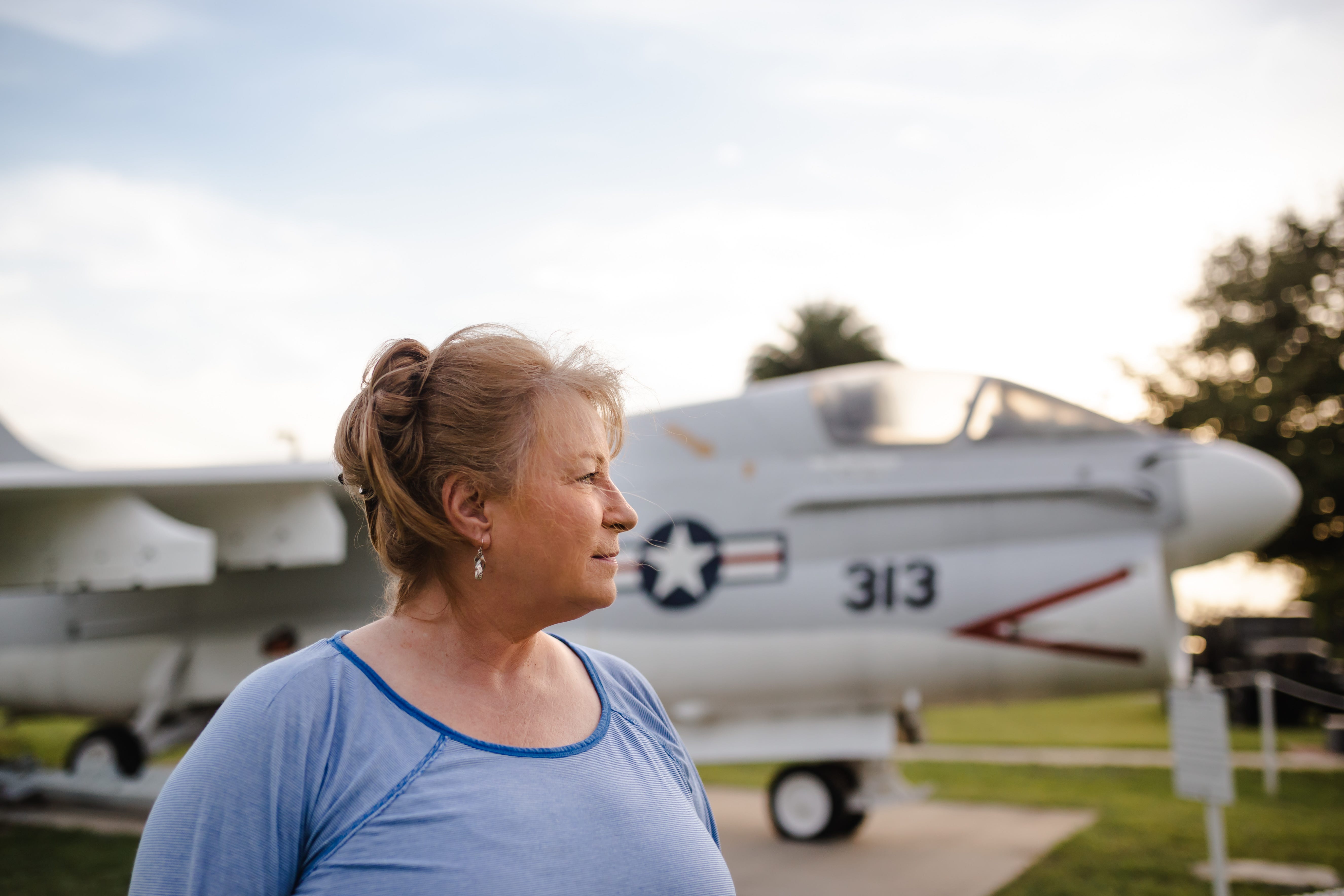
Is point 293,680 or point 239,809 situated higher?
point 293,680

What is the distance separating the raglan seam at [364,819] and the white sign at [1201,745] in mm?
5314

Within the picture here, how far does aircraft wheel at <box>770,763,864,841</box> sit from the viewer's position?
24.0 ft

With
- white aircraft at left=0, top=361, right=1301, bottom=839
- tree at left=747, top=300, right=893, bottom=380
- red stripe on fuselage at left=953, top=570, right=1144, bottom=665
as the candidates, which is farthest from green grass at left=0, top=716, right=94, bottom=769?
tree at left=747, top=300, right=893, bottom=380

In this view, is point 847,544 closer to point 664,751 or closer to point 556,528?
point 664,751

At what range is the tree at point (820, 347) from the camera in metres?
41.3

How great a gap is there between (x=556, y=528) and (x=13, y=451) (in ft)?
35.6

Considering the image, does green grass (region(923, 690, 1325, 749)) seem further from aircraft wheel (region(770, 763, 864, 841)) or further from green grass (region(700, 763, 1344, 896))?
aircraft wheel (region(770, 763, 864, 841))

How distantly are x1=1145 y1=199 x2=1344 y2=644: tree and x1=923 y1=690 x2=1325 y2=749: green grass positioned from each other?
4.09 meters

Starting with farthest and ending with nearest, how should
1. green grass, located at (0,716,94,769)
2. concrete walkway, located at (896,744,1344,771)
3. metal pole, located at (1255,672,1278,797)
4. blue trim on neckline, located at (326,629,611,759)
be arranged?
concrete walkway, located at (896,744,1344,771) → green grass, located at (0,716,94,769) → metal pole, located at (1255,672,1278,797) → blue trim on neckline, located at (326,629,611,759)

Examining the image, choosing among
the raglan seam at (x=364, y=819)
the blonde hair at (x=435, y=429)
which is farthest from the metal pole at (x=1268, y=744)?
the raglan seam at (x=364, y=819)

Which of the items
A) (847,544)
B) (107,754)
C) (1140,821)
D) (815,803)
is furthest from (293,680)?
(107,754)

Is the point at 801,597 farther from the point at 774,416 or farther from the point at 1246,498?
the point at 1246,498

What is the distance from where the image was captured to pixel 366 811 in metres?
1.09

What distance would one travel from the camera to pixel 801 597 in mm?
6371
